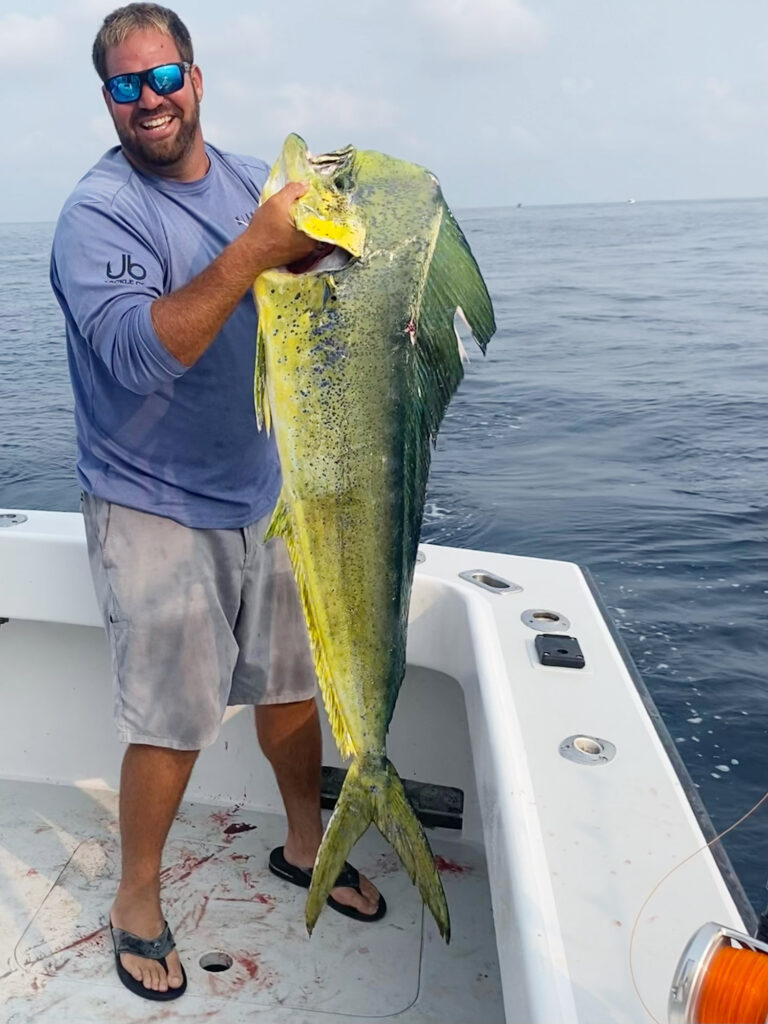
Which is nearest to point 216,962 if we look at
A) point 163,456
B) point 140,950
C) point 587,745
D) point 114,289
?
point 140,950

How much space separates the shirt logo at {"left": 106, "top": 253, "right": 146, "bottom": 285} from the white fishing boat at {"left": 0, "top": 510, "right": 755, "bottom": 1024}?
3.91ft

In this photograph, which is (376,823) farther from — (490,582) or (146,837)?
(490,582)

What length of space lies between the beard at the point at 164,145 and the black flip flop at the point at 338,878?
1909 mm

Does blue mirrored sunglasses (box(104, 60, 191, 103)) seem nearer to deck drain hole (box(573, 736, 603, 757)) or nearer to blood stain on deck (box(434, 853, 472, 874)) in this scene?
deck drain hole (box(573, 736, 603, 757))

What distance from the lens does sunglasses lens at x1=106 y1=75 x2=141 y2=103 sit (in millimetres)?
2078

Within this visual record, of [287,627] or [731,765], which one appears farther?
[731,765]

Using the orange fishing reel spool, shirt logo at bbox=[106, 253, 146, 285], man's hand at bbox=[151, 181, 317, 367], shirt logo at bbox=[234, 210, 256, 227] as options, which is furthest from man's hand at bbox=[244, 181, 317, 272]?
the orange fishing reel spool

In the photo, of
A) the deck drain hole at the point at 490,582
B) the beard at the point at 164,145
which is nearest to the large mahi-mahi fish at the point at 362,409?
the beard at the point at 164,145

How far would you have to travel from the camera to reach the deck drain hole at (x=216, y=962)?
2617 millimetres

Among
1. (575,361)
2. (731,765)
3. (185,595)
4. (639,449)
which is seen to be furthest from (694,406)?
(185,595)

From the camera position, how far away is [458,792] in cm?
310

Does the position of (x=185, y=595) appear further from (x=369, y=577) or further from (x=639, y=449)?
(x=639, y=449)

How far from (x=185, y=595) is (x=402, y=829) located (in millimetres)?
778

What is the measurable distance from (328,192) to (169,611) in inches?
43.3
